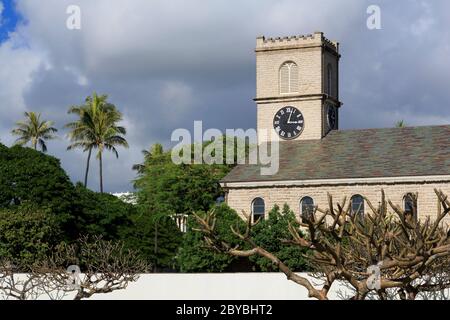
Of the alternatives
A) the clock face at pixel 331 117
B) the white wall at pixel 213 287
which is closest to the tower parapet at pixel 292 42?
the clock face at pixel 331 117

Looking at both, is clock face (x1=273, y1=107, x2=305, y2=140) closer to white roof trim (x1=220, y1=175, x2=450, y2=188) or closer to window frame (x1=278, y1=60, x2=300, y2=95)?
window frame (x1=278, y1=60, x2=300, y2=95)

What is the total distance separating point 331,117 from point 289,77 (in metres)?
4.16

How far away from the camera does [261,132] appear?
222 ft

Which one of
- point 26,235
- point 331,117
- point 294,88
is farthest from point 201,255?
point 331,117

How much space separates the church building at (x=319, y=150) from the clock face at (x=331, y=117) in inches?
2.7

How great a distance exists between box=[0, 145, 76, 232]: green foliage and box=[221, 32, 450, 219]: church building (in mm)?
12904

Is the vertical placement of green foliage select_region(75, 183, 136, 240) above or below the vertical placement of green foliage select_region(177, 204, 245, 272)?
above

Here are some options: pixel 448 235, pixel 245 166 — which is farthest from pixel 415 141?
pixel 448 235

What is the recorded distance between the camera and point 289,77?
2648 inches

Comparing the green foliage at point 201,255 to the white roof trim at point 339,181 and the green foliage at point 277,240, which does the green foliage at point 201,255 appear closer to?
the green foliage at point 277,240

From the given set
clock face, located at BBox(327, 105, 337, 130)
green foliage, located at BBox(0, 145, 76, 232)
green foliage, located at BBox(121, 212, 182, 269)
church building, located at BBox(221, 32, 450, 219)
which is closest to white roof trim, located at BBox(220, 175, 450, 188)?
church building, located at BBox(221, 32, 450, 219)

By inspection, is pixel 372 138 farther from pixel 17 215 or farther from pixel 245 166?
pixel 17 215

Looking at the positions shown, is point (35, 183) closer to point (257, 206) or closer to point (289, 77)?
point (257, 206)

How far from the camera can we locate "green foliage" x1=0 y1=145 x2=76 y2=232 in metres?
52.1
